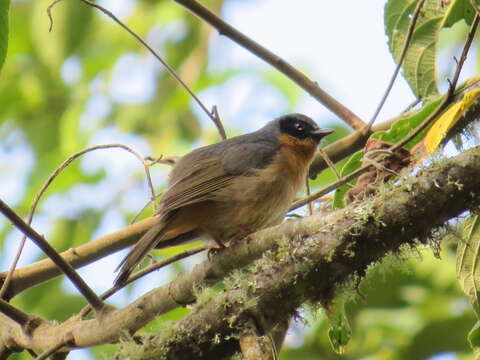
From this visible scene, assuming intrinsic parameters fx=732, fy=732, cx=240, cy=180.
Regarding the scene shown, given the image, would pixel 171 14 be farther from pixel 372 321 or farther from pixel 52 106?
pixel 372 321

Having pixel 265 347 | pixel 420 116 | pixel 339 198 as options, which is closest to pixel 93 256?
pixel 339 198

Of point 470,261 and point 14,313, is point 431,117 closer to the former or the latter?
point 470,261

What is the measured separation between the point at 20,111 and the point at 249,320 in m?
5.18

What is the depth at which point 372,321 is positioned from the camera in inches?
190

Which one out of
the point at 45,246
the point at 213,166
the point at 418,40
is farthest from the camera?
the point at 213,166

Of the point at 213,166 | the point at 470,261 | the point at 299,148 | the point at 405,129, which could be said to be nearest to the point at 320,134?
the point at 299,148

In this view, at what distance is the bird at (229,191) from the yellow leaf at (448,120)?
1.70m

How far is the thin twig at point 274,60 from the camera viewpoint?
13.2 ft

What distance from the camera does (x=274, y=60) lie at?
13.8 ft

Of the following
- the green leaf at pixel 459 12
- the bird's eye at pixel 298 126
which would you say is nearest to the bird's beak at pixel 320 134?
the bird's eye at pixel 298 126

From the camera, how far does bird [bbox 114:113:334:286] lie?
4758 mm

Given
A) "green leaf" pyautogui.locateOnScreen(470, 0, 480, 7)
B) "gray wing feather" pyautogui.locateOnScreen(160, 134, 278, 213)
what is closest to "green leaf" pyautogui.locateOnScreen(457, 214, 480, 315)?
"green leaf" pyautogui.locateOnScreen(470, 0, 480, 7)

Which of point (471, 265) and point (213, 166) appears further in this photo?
point (213, 166)

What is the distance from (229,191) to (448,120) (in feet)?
6.65
